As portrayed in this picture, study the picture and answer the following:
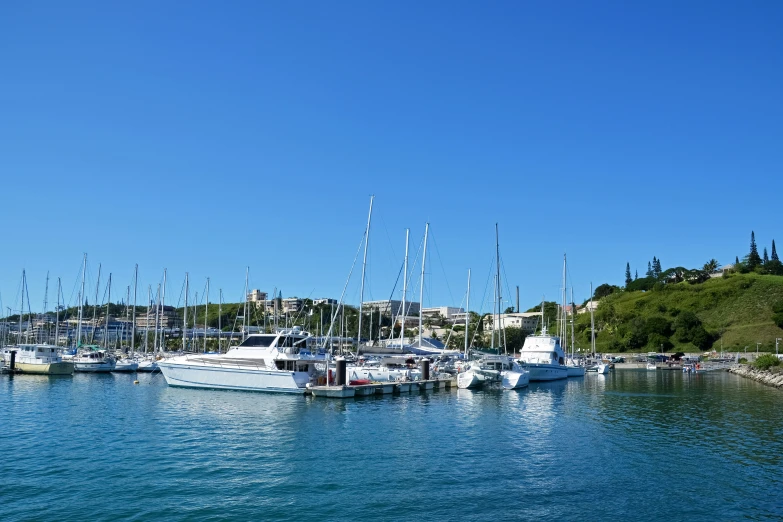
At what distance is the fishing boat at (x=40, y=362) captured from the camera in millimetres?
74062

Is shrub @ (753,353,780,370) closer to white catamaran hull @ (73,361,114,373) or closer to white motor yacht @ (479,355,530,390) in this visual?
white motor yacht @ (479,355,530,390)

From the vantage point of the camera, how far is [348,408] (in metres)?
44.5

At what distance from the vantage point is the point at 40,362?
2975 inches

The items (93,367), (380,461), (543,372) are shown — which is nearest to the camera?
(380,461)

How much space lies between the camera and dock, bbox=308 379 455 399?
163ft

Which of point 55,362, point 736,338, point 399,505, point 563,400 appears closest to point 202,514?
point 399,505

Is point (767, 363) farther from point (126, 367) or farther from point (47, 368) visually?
point (47, 368)

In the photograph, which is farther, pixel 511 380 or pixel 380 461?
pixel 511 380

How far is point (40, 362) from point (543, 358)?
204 feet

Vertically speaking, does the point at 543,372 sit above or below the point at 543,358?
below

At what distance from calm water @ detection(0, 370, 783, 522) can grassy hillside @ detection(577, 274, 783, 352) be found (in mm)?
122525

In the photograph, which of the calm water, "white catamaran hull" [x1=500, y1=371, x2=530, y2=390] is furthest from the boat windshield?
"white catamaran hull" [x1=500, y1=371, x2=530, y2=390]

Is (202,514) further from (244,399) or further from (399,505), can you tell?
(244,399)

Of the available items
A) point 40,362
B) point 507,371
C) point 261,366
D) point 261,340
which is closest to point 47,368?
point 40,362
